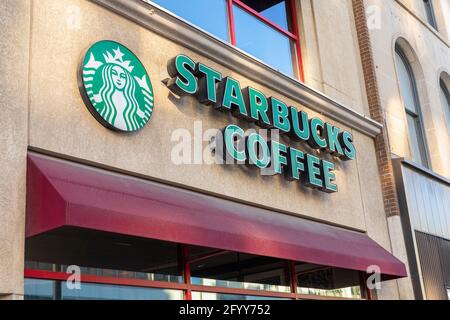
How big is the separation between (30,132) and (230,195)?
3050mm

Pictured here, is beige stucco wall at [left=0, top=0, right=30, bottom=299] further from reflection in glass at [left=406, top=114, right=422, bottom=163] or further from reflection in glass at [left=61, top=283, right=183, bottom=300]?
reflection in glass at [left=406, top=114, right=422, bottom=163]

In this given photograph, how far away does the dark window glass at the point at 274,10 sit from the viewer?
35.0 feet

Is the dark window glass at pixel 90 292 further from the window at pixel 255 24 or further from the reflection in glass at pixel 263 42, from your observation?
the reflection in glass at pixel 263 42

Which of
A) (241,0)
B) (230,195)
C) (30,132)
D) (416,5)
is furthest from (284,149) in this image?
(416,5)

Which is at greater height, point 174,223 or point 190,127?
point 190,127

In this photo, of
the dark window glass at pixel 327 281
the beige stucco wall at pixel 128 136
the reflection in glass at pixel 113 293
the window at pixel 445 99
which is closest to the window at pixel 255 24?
the beige stucco wall at pixel 128 136

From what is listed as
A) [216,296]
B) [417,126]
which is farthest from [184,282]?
[417,126]

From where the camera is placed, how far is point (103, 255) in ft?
22.0

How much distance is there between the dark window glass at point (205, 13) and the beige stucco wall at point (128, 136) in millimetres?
940

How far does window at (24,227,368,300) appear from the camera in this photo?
607cm

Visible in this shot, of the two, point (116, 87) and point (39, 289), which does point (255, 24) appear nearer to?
point (116, 87)

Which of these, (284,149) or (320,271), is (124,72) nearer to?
(284,149)

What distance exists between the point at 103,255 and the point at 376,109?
7246mm
